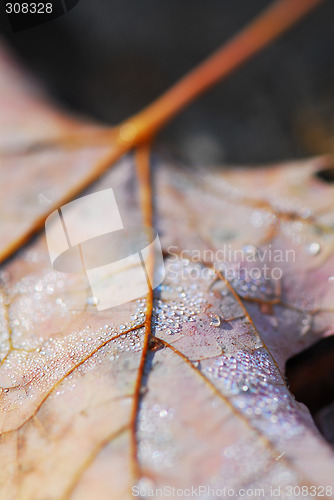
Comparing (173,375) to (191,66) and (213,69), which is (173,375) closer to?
(213,69)

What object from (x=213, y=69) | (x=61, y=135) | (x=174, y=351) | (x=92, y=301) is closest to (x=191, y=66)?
(x=213, y=69)

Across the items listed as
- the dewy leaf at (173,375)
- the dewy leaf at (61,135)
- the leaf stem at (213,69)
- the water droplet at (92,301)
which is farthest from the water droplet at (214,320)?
the leaf stem at (213,69)

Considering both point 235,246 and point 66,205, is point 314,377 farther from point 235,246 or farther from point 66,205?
point 66,205

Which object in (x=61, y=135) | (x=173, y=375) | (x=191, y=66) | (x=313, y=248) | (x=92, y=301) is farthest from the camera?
(x=191, y=66)

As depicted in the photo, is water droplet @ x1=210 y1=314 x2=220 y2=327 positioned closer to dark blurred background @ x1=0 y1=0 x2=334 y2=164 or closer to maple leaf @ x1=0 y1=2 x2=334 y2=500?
maple leaf @ x1=0 y1=2 x2=334 y2=500

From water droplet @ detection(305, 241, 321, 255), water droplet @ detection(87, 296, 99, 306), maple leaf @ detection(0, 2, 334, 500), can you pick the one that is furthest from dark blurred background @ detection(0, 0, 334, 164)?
water droplet @ detection(87, 296, 99, 306)

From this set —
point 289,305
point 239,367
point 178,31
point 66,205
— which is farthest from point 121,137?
point 178,31
